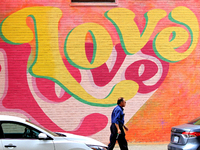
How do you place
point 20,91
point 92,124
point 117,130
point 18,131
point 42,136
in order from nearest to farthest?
point 42,136, point 18,131, point 117,130, point 20,91, point 92,124

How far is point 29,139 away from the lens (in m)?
6.36

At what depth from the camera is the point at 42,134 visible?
20.8 ft

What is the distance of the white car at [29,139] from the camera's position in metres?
6.26

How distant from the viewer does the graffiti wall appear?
1099cm

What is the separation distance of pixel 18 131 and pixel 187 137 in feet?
13.2

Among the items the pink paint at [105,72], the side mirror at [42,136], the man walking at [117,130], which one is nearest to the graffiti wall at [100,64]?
the pink paint at [105,72]

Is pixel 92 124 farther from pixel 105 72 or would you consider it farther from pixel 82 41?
pixel 82 41

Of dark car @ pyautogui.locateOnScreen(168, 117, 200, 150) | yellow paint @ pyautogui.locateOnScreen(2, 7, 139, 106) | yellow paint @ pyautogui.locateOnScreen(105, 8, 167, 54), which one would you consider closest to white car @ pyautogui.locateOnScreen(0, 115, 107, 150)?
dark car @ pyautogui.locateOnScreen(168, 117, 200, 150)

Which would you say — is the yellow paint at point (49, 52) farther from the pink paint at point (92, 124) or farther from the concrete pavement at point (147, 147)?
the concrete pavement at point (147, 147)

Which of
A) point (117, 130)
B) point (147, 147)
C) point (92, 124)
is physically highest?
point (117, 130)

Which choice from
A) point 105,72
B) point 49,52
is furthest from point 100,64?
point 49,52

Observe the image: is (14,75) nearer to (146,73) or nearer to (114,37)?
(114,37)

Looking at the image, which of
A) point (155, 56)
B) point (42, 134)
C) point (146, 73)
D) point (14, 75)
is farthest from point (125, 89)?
point (42, 134)

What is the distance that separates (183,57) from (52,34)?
5185 millimetres
